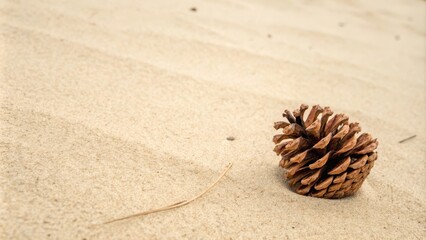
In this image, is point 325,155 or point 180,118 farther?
point 180,118

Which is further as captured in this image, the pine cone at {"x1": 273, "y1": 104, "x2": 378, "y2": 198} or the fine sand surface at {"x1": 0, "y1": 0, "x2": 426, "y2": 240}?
the pine cone at {"x1": 273, "y1": 104, "x2": 378, "y2": 198}

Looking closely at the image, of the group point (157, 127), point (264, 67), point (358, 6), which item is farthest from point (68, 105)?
point (358, 6)

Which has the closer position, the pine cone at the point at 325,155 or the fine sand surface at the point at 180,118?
the fine sand surface at the point at 180,118
